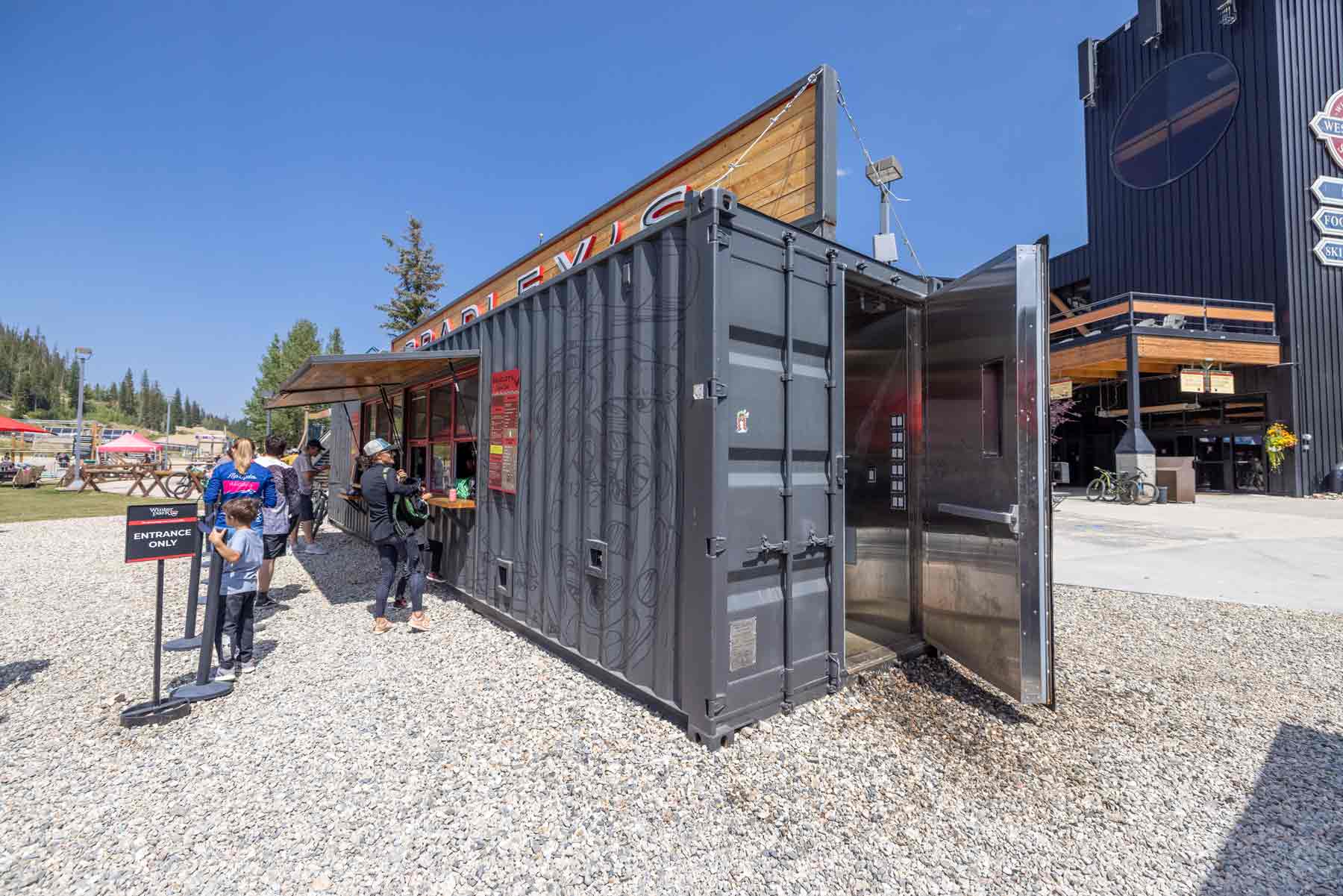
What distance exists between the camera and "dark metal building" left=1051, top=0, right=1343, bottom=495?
56.1 feet

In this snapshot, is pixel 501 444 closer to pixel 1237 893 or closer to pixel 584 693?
pixel 584 693

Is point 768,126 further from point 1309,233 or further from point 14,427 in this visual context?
point 14,427

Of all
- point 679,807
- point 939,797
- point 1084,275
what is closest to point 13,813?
point 679,807

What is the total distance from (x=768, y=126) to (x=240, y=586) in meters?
5.48

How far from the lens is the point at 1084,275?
24094mm

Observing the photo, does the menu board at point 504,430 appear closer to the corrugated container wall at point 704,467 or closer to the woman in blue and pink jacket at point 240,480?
the corrugated container wall at point 704,467

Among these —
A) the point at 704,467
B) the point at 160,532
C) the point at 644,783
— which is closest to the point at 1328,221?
the point at 704,467

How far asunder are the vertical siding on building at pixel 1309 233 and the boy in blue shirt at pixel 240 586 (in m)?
25.3

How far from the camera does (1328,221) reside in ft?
58.0

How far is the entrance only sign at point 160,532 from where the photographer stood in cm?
345

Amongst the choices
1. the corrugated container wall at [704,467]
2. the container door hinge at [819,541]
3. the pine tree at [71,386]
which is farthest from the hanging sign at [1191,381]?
the pine tree at [71,386]

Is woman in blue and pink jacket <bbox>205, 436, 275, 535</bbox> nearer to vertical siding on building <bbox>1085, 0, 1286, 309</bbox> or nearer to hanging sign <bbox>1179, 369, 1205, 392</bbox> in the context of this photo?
hanging sign <bbox>1179, 369, 1205, 392</bbox>

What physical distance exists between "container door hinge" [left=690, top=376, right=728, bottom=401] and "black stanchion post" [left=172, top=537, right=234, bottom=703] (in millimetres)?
3377

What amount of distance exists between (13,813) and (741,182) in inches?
235
